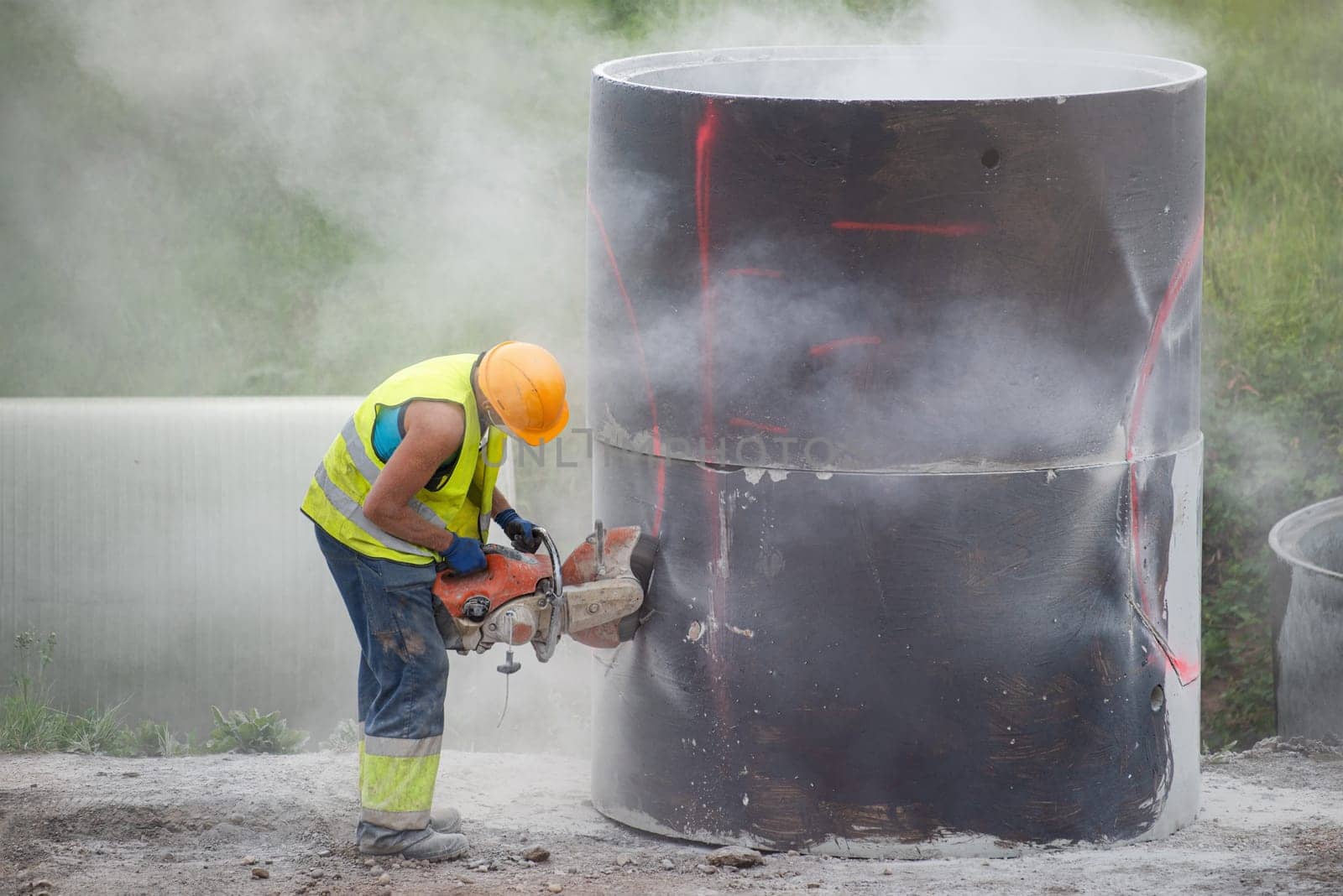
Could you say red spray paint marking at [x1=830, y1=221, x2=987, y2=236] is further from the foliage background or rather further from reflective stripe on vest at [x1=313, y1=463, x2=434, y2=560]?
the foliage background

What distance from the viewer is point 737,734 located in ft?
14.7

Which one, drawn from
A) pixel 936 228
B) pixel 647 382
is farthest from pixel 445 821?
pixel 936 228

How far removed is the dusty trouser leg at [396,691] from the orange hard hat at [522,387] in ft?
1.60

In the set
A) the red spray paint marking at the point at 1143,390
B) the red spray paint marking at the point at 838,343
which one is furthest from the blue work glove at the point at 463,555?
the red spray paint marking at the point at 1143,390

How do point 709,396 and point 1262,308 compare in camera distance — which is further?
point 1262,308

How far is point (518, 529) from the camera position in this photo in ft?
15.7

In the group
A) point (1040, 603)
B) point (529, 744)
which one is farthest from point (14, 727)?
point (1040, 603)

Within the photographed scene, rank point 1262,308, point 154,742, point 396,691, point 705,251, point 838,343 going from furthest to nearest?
point 1262,308 → point 154,742 → point 396,691 → point 705,251 → point 838,343

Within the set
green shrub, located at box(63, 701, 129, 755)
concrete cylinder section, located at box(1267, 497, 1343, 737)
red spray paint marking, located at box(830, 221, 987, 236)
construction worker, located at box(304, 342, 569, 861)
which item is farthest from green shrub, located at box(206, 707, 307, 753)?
concrete cylinder section, located at box(1267, 497, 1343, 737)

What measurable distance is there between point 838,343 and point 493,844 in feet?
5.91

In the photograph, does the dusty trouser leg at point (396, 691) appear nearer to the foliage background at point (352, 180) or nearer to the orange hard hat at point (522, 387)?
the orange hard hat at point (522, 387)

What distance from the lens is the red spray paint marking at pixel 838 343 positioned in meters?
4.16

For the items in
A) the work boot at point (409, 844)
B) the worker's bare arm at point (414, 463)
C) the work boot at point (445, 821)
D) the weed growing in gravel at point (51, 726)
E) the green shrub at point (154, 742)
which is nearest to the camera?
the worker's bare arm at point (414, 463)

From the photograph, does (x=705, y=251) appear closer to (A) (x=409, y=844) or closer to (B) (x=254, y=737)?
(A) (x=409, y=844)
